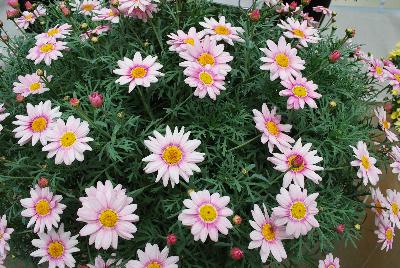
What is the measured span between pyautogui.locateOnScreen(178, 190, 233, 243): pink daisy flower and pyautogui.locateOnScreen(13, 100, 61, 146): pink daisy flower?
299mm

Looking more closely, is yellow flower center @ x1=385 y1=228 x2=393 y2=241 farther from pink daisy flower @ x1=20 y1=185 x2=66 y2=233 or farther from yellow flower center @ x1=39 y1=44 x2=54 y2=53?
yellow flower center @ x1=39 y1=44 x2=54 y2=53

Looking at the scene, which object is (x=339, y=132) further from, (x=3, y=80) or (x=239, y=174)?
(x=3, y=80)

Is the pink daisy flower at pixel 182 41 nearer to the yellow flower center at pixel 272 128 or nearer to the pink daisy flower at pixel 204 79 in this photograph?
the pink daisy flower at pixel 204 79

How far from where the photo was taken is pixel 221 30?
939 mm

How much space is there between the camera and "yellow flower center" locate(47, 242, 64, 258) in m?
0.83

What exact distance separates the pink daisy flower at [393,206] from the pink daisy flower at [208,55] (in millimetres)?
455

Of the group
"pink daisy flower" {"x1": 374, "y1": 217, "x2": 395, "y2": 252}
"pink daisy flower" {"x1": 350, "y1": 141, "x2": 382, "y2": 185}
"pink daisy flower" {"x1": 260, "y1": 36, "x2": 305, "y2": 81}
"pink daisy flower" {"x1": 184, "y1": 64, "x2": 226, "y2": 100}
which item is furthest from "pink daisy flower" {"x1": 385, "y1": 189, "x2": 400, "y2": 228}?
"pink daisy flower" {"x1": 184, "y1": 64, "x2": 226, "y2": 100}

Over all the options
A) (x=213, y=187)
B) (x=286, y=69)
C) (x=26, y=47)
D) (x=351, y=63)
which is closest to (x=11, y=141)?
(x=26, y=47)

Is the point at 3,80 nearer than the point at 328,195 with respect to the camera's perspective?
No

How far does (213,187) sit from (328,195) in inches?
10.1

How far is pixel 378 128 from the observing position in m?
1.02

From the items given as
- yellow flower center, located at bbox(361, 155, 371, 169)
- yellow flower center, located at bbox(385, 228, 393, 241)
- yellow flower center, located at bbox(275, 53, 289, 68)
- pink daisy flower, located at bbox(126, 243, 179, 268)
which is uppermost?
yellow flower center, located at bbox(275, 53, 289, 68)

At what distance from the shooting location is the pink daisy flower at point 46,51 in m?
0.93

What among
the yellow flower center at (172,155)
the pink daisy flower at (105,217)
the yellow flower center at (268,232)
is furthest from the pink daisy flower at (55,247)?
the yellow flower center at (268,232)
